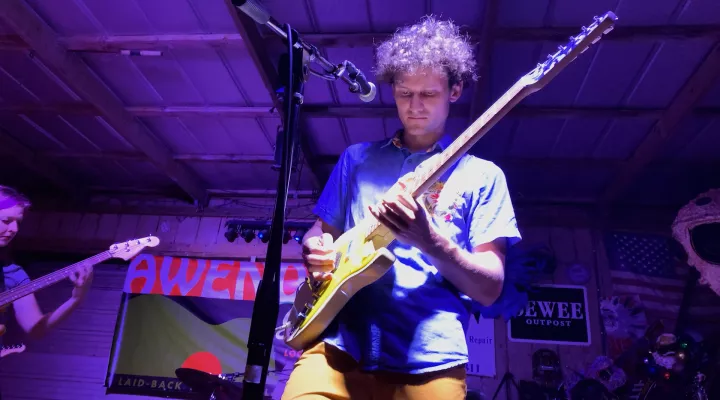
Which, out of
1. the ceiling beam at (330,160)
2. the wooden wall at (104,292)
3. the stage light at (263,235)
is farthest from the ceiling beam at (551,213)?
the ceiling beam at (330,160)

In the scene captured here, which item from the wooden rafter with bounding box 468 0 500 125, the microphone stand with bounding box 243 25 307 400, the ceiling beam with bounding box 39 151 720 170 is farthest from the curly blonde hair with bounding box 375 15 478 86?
the ceiling beam with bounding box 39 151 720 170

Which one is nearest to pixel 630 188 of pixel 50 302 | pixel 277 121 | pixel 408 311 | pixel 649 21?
pixel 649 21

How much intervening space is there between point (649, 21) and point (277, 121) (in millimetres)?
4035

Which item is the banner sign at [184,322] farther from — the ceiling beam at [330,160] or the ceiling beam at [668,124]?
the ceiling beam at [668,124]

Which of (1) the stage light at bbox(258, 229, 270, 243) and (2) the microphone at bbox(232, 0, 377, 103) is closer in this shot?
(2) the microphone at bbox(232, 0, 377, 103)

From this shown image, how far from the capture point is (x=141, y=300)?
714cm

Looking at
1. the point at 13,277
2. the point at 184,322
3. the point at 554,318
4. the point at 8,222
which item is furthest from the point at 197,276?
the point at 554,318

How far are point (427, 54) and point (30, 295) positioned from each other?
708 centimetres

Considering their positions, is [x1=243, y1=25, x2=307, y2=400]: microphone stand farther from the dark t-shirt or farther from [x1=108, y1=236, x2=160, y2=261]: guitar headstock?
the dark t-shirt

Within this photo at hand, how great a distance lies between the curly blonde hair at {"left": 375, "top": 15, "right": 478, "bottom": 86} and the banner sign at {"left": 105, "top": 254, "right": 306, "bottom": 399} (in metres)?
4.89

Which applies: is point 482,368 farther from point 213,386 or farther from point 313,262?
point 313,262

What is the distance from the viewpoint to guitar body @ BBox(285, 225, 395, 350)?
1.58m

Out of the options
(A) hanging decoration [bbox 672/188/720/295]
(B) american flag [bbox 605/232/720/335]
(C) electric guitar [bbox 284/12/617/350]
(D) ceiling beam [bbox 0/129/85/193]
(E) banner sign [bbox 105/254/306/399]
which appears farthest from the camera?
(D) ceiling beam [bbox 0/129/85/193]

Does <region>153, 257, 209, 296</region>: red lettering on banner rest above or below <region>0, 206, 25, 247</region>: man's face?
below
